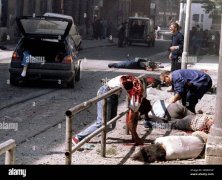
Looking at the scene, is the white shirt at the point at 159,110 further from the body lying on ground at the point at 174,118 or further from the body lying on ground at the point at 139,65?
the body lying on ground at the point at 139,65

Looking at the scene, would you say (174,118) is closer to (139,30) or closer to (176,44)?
(176,44)

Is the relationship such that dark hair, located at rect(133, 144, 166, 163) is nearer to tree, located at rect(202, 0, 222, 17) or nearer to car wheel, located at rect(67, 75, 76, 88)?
car wheel, located at rect(67, 75, 76, 88)

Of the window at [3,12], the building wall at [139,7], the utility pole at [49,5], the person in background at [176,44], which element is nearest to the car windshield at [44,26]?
the person in background at [176,44]

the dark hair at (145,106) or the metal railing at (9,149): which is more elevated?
the metal railing at (9,149)

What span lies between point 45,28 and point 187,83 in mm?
8671

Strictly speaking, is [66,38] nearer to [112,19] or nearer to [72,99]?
[72,99]

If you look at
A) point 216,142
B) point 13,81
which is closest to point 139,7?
point 13,81

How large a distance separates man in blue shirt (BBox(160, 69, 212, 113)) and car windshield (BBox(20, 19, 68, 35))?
6.41 meters

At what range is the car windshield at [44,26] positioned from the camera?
16.4 metres

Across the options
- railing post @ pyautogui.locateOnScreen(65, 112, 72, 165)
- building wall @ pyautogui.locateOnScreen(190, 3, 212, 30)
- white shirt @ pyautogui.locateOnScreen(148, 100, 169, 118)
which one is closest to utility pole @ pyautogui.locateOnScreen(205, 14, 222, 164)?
railing post @ pyautogui.locateOnScreen(65, 112, 72, 165)

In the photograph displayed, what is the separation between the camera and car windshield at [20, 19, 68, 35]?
53.9ft

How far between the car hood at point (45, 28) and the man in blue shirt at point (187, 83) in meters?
5.86
